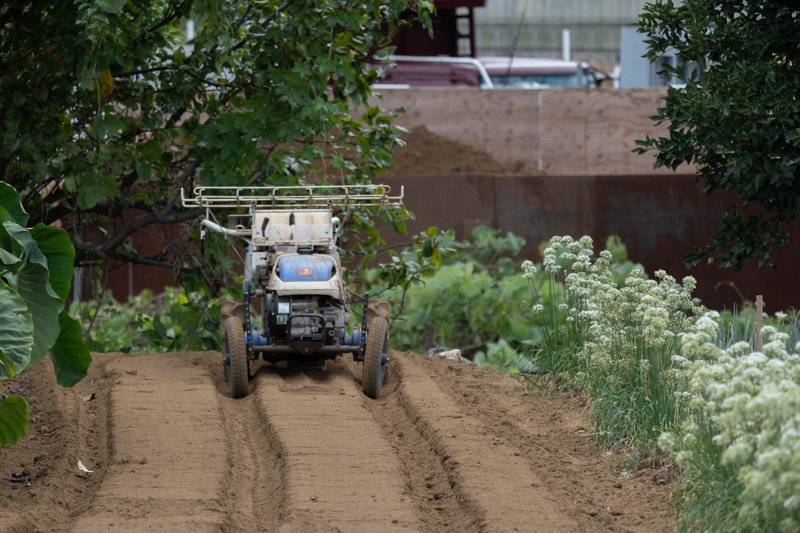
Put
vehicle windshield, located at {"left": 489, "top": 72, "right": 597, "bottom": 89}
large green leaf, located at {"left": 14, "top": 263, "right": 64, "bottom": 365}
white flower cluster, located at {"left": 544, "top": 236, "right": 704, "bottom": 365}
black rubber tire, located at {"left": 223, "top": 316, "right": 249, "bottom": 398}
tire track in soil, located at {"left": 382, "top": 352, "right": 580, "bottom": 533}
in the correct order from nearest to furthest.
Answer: tire track in soil, located at {"left": 382, "top": 352, "right": 580, "bottom": 533}, large green leaf, located at {"left": 14, "top": 263, "right": 64, "bottom": 365}, white flower cluster, located at {"left": 544, "top": 236, "right": 704, "bottom": 365}, black rubber tire, located at {"left": 223, "top": 316, "right": 249, "bottom": 398}, vehicle windshield, located at {"left": 489, "top": 72, "right": 597, "bottom": 89}

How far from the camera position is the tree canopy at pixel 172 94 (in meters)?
8.33

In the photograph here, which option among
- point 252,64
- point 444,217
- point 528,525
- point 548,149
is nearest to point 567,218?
point 444,217

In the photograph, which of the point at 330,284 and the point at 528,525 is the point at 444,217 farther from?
the point at 528,525

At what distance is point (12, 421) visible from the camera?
18.5ft

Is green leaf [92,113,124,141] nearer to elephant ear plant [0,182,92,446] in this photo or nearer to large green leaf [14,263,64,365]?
elephant ear plant [0,182,92,446]

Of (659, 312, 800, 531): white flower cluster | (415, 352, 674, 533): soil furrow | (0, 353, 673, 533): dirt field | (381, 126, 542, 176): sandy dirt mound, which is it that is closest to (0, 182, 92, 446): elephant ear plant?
(0, 353, 673, 533): dirt field

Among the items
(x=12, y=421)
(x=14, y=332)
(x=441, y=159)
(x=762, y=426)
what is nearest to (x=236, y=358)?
(x=12, y=421)

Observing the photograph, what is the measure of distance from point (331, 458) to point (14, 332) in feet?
6.48

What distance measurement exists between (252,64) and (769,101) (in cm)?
474

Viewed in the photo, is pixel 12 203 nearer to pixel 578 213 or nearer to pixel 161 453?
pixel 161 453

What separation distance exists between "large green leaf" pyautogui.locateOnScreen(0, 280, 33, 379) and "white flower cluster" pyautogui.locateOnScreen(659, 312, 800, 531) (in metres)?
3.36

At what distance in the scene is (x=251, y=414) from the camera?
732cm

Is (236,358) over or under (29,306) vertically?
under

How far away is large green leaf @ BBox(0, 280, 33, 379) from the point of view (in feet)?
17.4
